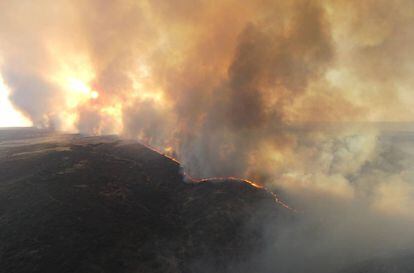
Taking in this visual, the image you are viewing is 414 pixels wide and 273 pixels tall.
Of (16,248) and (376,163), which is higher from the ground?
(376,163)

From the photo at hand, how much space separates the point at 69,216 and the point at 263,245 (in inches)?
771

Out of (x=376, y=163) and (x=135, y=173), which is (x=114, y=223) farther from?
(x=376, y=163)

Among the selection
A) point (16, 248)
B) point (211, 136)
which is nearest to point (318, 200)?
point (211, 136)

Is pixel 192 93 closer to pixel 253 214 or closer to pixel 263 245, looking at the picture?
pixel 253 214

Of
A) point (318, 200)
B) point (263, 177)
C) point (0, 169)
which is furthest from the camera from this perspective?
point (263, 177)

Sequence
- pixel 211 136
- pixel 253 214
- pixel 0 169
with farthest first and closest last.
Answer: pixel 211 136
pixel 0 169
pixel 253 214

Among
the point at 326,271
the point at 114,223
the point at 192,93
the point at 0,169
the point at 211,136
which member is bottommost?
the point at 326,271

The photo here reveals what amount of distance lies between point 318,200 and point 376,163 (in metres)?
27.2

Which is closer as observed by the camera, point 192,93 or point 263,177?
point 263,177

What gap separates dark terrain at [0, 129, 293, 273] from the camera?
74.7ft

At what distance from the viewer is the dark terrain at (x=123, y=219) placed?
22.8 meters

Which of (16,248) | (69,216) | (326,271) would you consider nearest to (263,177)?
(326,271)

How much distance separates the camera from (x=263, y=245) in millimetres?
28109

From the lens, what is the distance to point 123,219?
→ 29.0 meters
